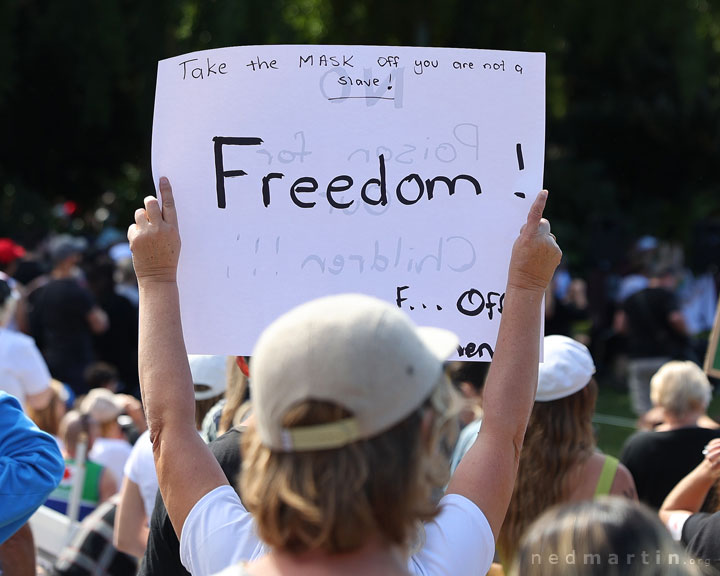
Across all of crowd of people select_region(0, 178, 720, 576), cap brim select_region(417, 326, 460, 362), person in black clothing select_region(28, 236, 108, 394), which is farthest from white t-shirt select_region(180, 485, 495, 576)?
person in black clothing select_region(28, 236, 108, 394)

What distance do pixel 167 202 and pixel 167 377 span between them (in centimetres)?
44

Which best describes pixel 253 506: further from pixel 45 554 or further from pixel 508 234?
pixel 45 554

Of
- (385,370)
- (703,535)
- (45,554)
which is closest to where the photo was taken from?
(385,370)

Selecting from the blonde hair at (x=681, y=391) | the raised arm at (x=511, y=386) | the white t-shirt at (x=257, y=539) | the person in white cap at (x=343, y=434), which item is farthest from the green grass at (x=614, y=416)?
the person in white cap at (x=343, y=434)

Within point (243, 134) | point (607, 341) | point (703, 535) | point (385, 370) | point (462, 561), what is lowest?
point (607, 341)

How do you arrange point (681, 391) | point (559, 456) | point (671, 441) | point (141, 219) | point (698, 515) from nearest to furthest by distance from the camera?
point (141, 219), point (698, 515), point (559, 456), point (671, 441), point (681, 391)

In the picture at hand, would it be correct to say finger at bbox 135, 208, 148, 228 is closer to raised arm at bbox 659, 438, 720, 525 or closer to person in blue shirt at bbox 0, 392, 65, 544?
person in blue shirt at bbox 0, 392, 65, 544

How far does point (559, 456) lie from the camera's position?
9.60ft

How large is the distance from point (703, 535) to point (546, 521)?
114 cm

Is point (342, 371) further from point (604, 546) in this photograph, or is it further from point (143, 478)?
point (143, 478)

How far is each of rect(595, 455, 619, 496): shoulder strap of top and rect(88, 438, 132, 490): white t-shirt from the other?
7.69ft

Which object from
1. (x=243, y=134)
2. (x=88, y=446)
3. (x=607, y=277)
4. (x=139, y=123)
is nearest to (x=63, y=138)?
(x=139, y=123)

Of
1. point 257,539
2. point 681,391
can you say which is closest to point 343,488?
point 257,539

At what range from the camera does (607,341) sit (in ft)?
42.7
